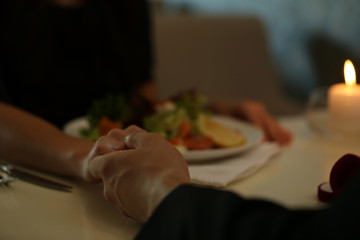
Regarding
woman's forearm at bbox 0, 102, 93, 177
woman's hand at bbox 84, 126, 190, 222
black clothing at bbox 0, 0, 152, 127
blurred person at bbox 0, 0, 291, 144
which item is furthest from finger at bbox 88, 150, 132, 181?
black clothing at bbox 0, 0, 152, 127

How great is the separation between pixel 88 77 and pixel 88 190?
2.93 feet

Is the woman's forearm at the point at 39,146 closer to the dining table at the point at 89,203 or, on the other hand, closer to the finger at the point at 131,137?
the dining table at the point at 89,203

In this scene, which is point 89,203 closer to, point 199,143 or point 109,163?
point 109,163

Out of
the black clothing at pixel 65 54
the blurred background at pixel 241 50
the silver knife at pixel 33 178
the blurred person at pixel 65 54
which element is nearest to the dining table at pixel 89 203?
the silver knife at pixel 33 178

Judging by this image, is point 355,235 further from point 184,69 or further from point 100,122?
point 184,69

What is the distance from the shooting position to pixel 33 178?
668 mm

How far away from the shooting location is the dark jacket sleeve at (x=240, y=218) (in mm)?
365

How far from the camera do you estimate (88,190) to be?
633 millimetres

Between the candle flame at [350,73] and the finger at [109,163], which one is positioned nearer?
the finger at [109,163]

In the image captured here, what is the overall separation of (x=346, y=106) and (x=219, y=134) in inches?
9.1

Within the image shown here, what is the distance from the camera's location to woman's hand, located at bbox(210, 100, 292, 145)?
1.01 metres

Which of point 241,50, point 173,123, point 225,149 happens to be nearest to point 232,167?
point 225,149

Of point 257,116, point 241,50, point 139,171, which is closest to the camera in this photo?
point 139,171

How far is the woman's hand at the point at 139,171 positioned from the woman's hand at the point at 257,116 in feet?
1.65
